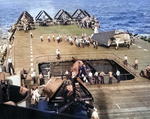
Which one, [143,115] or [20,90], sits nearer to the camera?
[20,90]

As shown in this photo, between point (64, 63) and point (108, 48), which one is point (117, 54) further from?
point (64, 63)

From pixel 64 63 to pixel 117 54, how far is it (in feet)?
28.9

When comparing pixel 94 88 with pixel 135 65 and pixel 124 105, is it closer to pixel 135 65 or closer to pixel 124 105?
pixel 124 105

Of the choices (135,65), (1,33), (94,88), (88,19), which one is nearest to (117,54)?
(135,65)

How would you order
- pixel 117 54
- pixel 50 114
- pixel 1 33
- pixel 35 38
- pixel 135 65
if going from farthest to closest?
pixel 1 33
pixel 35 38
pixel 117 54
pixel 135 65
pixel 50 114

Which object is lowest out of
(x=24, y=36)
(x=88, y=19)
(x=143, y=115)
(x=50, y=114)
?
(x=143, y=115)

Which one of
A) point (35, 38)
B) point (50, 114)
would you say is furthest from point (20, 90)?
point (35, 38)

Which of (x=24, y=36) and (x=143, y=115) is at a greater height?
(x=24, y=36)

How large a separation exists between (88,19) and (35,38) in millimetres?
19022

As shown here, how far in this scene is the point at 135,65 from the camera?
1183 inches

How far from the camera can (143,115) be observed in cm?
1909

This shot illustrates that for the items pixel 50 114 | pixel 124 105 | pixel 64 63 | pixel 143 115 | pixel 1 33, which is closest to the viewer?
pixel 50 114

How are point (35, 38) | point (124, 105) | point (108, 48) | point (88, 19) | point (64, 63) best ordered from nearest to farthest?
point (124, 105)
point (64, 63)
point (108, 48)
point (35, 38)
point (88, 19)

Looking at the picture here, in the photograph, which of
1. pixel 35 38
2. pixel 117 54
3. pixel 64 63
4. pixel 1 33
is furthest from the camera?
pixel 1 33
